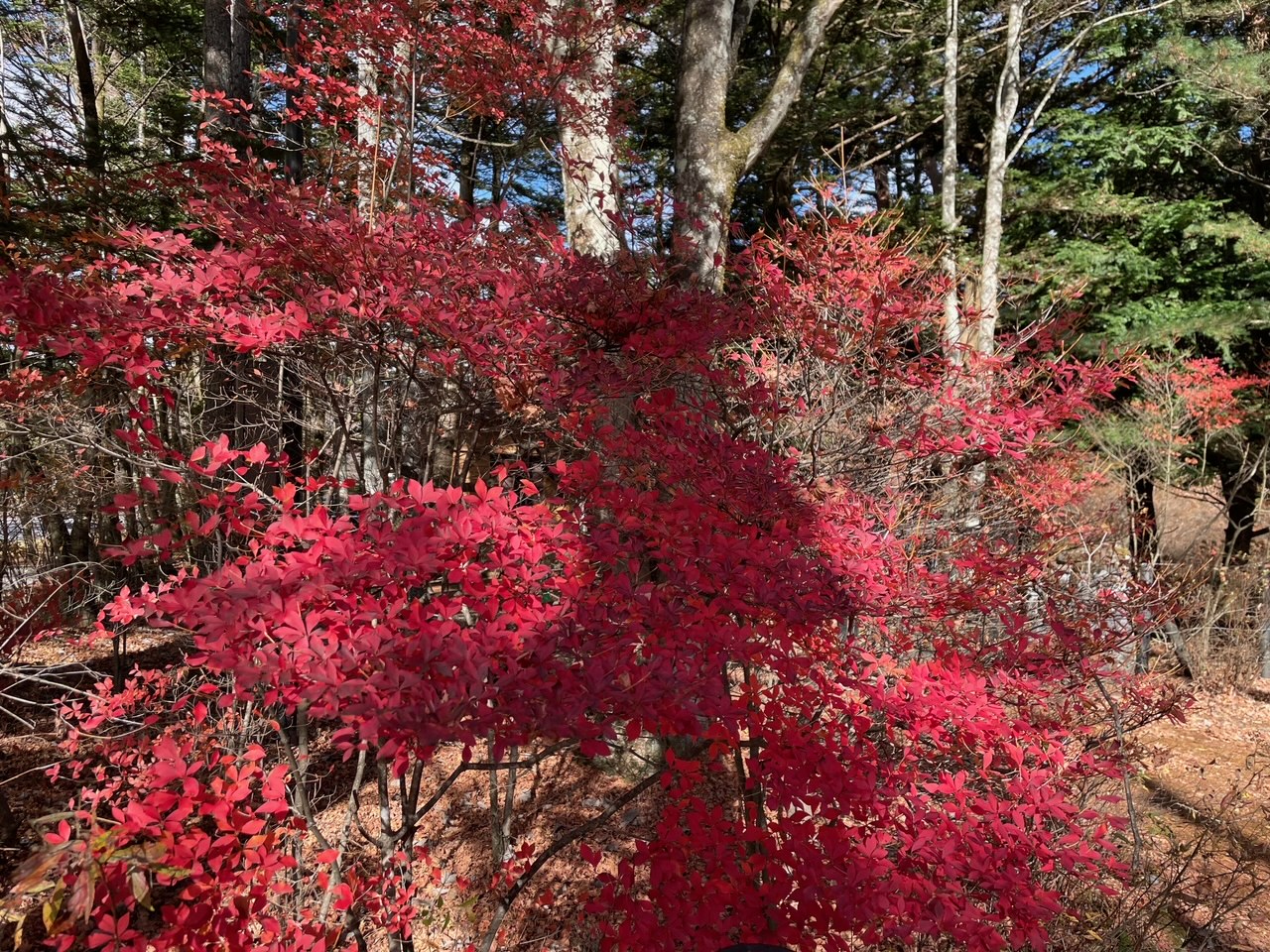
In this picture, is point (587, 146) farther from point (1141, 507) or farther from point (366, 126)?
point (1141, 507)

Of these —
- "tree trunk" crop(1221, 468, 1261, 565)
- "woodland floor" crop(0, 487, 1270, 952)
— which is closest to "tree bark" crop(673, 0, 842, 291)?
"woodland floor" crop(0, 487, 1270, 952)

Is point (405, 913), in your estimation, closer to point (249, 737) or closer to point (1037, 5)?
point (249, 737)

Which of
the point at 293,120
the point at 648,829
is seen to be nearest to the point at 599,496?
the point at 648,829

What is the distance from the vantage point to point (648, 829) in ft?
16.0

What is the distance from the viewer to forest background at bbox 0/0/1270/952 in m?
1.84

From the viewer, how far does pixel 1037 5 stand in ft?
28.0

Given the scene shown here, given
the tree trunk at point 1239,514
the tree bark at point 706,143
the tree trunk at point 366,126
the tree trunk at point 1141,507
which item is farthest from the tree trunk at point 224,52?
the tree trunk at point 1239,514

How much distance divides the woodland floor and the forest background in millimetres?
70

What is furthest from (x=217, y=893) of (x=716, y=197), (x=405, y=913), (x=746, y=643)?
(x=716, y=197)

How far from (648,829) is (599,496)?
141 inches

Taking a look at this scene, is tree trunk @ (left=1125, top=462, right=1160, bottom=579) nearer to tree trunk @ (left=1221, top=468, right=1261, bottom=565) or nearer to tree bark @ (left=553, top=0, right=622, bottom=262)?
tree trunk @ (left=1221, top=468, right=1261, bottom=565)

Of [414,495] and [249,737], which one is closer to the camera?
[414,495]

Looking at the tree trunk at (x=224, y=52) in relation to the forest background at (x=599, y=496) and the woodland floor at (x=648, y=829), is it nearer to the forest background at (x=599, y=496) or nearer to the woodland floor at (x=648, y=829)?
the forest background at (x=599, y=496)

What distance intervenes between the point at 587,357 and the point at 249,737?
144 inches
